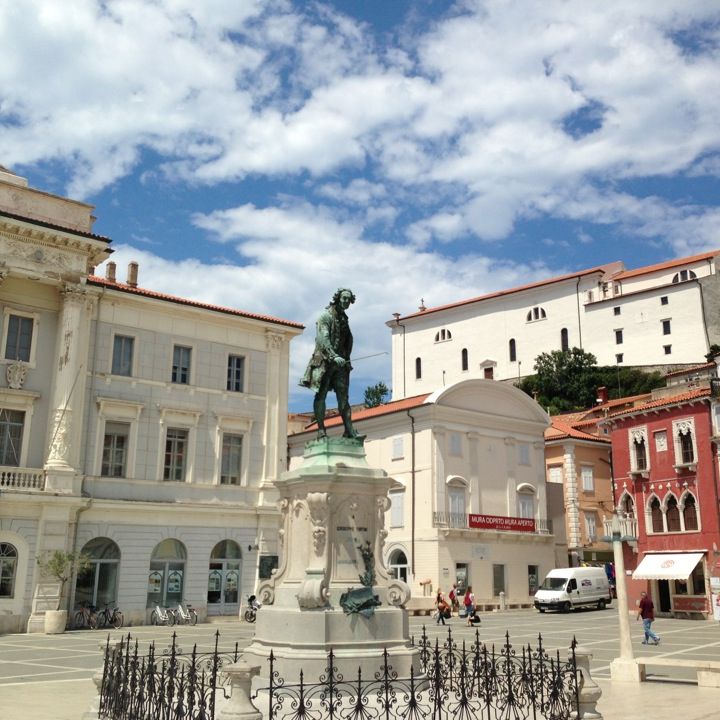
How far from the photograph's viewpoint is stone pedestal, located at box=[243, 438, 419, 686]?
1155cm

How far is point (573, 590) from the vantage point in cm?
3972

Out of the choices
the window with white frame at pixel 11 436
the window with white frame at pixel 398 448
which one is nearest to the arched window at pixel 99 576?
the window with white frame at pixel 11 436

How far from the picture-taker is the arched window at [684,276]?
279 feet

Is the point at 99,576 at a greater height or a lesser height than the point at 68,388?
lesser

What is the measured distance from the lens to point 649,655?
20922mm

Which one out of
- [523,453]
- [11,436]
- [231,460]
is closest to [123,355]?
[11,436]

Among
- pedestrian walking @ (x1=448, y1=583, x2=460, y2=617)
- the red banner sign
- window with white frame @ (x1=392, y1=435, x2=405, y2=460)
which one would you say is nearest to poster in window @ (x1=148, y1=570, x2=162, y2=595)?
pedestrian walking @ (x1=448, y1=583, x2=460, y2=617)

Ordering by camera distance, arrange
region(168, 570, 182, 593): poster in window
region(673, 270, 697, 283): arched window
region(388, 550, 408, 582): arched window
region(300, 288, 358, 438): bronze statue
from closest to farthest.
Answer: region(300, 288, 358, 438): bronze statue, region(168, 570, 182, 593): poster in window, region(388, 550, 408, 582): arched window, region(673, 270, 697, 283): arched window

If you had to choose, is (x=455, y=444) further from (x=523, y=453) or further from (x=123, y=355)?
(x=123, y=355)

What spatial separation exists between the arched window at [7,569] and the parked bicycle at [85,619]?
8.33 feet

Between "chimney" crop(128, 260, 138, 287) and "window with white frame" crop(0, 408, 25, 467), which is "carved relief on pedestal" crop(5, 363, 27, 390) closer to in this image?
"window with white frame" crop(0, 408, 25, 467)

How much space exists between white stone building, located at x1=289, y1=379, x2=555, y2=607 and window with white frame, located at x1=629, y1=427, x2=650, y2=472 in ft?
25.7

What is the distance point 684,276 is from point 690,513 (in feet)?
178

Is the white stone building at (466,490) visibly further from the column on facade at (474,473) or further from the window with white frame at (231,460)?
the window with white frame at (231,460)
